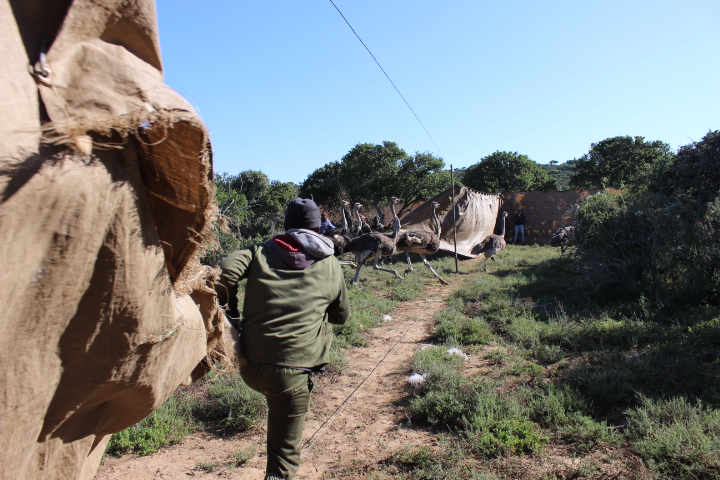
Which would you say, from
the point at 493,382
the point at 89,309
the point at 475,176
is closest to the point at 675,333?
the point at 493,382

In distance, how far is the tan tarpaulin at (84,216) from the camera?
0.97 m

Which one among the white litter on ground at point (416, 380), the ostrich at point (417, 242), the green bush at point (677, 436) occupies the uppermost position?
the ostrich at point (417, 242)

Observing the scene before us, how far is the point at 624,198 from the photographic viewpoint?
952 cm

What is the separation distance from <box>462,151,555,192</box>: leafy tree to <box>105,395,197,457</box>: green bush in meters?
27.9

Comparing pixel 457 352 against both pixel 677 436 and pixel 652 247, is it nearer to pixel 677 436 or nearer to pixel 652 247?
A: pixel 677 436

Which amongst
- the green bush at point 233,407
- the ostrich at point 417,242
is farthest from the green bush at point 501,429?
the ostrich at point 417,242

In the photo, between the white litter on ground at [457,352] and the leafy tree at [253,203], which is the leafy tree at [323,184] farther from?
the white litter on ground at [457,352]

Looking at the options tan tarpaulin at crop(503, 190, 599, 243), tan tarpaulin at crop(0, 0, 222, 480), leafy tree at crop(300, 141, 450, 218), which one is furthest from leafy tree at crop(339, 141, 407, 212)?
tan tarpaulin at crop(0, 0, 222, 480)

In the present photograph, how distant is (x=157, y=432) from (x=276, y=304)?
8.42 ft

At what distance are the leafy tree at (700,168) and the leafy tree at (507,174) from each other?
21.4m

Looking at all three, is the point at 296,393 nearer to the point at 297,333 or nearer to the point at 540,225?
the point at 297,333

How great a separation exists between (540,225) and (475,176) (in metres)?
9.63

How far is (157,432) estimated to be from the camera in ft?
13.6

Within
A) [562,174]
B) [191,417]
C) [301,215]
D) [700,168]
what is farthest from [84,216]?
[562,174]
